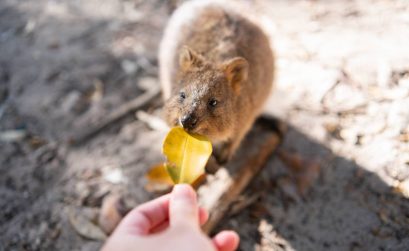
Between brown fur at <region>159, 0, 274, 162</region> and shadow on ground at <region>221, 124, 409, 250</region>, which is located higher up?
brown fur at <region>159, 0, 274, 162</region>

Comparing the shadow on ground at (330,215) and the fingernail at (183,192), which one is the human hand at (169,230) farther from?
the shadow on ground at (330,215)

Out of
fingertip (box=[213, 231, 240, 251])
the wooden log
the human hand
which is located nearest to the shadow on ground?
the wooden log

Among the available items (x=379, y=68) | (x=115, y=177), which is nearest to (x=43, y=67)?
(x=115, y=177)

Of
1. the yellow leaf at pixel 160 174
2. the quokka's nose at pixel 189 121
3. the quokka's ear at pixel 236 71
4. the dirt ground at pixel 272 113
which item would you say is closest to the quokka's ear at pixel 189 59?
the quokka's ear at pixel 236 71

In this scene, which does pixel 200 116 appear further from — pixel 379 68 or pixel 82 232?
pixel 379 68

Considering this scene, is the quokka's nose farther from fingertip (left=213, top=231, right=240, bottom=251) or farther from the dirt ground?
the dirt ground
